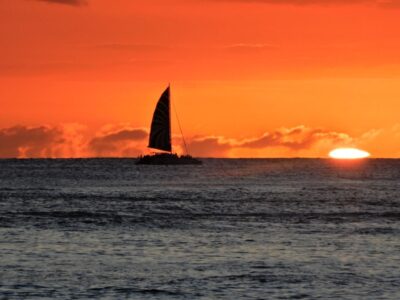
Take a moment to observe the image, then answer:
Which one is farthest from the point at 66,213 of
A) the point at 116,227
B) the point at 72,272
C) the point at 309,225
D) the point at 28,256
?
the point at 72,272

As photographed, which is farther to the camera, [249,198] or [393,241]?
[249,198]

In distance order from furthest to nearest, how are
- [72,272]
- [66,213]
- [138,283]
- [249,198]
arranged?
[249,198] < [66,213] < [72,272] < [138,283]

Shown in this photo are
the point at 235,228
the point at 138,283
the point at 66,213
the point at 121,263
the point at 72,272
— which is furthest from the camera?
the point at 66,213

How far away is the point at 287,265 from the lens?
47.0 m

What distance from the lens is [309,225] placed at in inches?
2827

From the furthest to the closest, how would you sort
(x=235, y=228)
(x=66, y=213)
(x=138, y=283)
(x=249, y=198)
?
(x=249, y=198) < (x=66, y=213) < (x=235, y=228) < (x=138, y=283)

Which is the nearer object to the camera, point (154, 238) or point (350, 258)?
point (350, 258)

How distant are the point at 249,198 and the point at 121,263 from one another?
2599 inches

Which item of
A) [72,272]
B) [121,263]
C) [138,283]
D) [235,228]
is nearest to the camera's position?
[138,283]

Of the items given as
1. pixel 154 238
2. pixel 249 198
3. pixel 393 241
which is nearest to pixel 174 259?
pixel 154 238

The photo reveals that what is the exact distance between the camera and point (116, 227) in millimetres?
68250

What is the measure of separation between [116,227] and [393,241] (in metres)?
19.8

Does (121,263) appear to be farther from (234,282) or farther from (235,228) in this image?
(235,228)

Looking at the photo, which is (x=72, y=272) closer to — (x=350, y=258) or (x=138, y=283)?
(x=138, y=283)
